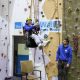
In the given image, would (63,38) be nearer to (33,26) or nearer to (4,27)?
(33,26)

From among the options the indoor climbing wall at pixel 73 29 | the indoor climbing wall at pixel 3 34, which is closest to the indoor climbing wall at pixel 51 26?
the indoor climbing wall at pixel 73 29

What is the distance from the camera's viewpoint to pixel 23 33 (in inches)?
406

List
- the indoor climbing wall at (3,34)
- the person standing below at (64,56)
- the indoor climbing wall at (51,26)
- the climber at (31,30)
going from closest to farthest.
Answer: the person standing below at (64,56) < the climber at (31,30) < the indoor climbing wall at (51,26) < the indoor climbing wall at (3,34)

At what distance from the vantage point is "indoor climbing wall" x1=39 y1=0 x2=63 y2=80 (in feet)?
33.5

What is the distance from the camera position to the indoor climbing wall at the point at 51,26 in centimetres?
1020

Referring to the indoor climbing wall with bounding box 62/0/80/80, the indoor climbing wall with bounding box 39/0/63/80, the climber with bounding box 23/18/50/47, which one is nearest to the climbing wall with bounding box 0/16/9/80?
the climber with bounding box 23/18/50/47

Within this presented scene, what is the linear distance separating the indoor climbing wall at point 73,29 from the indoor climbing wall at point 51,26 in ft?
0.66

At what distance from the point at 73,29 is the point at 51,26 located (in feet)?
2.08

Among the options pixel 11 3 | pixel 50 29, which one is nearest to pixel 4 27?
pixel 11 3

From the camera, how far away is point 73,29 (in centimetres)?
1002

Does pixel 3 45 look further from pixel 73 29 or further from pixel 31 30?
pixel 73 29

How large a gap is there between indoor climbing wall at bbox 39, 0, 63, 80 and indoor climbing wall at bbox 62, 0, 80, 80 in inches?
8.0

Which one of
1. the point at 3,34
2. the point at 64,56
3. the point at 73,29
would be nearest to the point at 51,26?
the point at 73,29

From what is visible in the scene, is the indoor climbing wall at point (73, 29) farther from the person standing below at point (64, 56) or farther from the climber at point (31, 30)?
the climber at point (31, 30)
